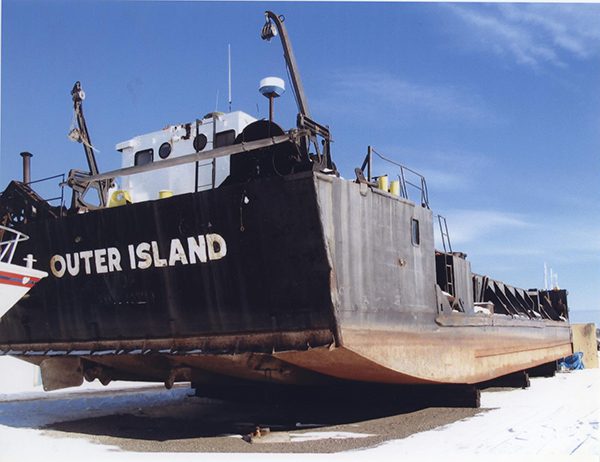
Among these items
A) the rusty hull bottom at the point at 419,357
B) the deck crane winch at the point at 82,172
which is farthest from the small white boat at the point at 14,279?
the rusty hull bottom at the point at 419,357

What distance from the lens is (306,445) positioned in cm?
610

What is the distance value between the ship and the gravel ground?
0.58m

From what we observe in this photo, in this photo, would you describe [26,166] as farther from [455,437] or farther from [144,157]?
[455,437]

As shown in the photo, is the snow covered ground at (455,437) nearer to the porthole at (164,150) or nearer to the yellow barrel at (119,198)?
the yellow barrel at (119,198)

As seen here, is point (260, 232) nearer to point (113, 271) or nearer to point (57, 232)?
point (113, 271)

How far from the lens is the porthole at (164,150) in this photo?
8.37 m

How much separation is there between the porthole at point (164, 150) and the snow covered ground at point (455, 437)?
12.3ft

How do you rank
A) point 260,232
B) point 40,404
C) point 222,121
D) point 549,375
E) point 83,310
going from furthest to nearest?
1. point 549,375
2. point 40,404
3. point 222,121
4. point 83,310
5. point 260,232

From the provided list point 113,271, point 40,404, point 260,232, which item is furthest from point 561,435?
point 40,404

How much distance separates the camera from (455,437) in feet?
21.1

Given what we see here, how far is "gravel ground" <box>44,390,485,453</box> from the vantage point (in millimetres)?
6207

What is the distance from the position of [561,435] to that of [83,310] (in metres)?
5.43

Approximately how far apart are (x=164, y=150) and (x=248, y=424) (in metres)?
3.82

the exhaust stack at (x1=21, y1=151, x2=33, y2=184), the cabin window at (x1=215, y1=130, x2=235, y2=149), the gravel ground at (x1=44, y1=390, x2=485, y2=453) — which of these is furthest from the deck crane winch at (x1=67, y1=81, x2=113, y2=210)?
the gravel ground at (x1=44, y1=390, x2=485, y2=453)
